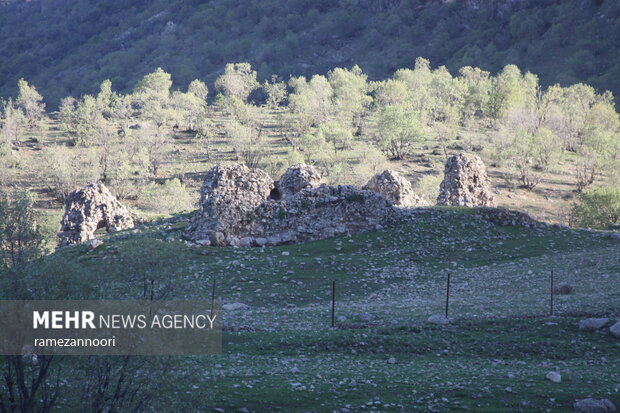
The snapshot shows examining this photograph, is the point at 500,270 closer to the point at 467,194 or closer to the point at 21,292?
the point at 467,194

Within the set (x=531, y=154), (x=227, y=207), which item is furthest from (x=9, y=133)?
(x=531, y=154)

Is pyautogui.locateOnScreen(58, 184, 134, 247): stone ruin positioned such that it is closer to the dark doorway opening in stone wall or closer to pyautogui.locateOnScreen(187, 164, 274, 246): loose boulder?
pyautogui.locateOnScreen(187, 164, 274, 246): loose boulder

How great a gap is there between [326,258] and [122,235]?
17.6m

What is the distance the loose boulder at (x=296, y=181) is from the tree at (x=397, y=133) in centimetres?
5873

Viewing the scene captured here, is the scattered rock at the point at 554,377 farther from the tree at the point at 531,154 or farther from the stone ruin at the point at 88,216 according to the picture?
the tree at the point at 531,154

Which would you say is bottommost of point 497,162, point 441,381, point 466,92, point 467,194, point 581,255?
point 441,381

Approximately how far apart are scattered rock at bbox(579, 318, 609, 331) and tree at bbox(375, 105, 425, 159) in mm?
88317

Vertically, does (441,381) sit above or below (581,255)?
below

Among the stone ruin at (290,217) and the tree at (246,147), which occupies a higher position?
the tree at (246,147)

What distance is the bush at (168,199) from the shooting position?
8706 centimetres

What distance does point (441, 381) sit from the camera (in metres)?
→ 20.0

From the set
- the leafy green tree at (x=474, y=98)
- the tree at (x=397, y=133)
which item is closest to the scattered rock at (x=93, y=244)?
the tree at (x=397, y=133)

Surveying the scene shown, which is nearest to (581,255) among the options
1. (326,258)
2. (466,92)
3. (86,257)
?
(326,258)

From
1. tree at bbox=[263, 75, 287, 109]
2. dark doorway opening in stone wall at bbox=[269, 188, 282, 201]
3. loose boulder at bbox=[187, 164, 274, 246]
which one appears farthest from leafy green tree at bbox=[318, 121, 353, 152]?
loose boulder at bbox=[187, 164, 274, 246]
